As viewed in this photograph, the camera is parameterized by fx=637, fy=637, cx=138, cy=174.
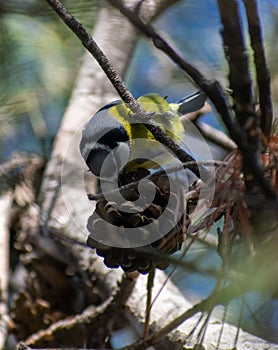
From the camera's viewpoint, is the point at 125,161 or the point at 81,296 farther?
the point at 81,296

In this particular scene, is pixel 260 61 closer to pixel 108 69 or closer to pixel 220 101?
pixel 220 101

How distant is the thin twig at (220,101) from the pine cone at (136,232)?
0.81ft

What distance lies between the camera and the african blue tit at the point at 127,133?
4.38 ft

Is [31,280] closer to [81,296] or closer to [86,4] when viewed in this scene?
[81,296]

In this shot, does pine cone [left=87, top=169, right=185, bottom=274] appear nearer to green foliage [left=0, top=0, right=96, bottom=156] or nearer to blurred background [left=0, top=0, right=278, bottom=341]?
blurred background [left=0, top=0, right=278, bottom=341]

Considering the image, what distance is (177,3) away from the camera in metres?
1.26

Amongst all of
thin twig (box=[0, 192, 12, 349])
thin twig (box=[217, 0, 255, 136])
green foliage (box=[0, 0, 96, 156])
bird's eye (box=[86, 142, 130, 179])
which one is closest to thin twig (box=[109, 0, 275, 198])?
thin twig (box=[217, 0, 255, 136])

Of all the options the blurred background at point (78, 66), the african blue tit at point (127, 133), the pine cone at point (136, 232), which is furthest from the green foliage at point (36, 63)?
the pine cone at point (136, 232)

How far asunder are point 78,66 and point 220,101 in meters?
1.31

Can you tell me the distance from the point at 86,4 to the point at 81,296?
2.92ft

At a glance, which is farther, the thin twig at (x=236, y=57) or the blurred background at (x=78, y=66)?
the blurred background at (x=78, y=66)

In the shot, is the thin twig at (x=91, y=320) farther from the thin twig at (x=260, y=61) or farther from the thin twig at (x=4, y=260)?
the thin twig at (x=260, y=61)

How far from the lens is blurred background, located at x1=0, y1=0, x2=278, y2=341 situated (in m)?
1.03

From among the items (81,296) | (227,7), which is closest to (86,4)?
(227,7)
